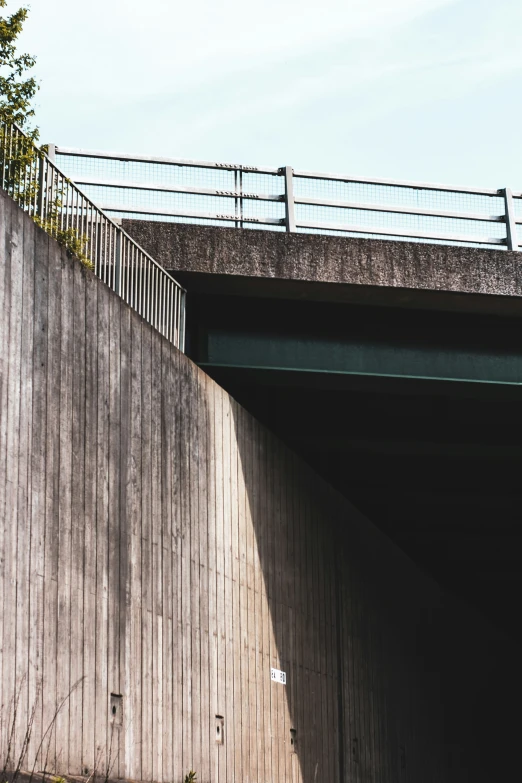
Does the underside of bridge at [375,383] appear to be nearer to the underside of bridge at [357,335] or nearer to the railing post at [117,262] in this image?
the underside of bridge at [357,335]

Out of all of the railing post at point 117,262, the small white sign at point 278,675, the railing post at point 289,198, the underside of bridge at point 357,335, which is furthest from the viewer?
the railing post at point 289,198

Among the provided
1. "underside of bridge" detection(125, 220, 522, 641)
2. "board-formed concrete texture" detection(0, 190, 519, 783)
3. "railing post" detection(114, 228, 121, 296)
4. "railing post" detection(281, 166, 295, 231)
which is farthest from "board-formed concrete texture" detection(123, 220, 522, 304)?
"railing post" detection(114, 228, 121, 296)

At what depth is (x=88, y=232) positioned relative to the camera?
14.0 metres

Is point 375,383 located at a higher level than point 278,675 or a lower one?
higher

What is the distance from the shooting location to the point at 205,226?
58.7 feet

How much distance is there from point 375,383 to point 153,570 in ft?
21.8

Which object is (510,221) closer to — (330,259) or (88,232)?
(330,259)

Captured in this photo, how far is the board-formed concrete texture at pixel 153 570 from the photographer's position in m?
11.2

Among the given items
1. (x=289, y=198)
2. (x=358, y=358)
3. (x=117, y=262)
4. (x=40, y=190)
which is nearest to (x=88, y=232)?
(x=117, y=262)

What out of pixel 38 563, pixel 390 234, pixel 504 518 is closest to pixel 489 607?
pixel 504 518

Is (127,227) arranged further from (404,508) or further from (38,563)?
(404,508)

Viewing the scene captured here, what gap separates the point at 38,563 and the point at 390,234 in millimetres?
9220

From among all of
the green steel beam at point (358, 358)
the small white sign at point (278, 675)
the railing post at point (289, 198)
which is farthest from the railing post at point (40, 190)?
the small white sign at point (278, 675)

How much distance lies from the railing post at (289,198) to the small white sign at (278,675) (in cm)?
624
